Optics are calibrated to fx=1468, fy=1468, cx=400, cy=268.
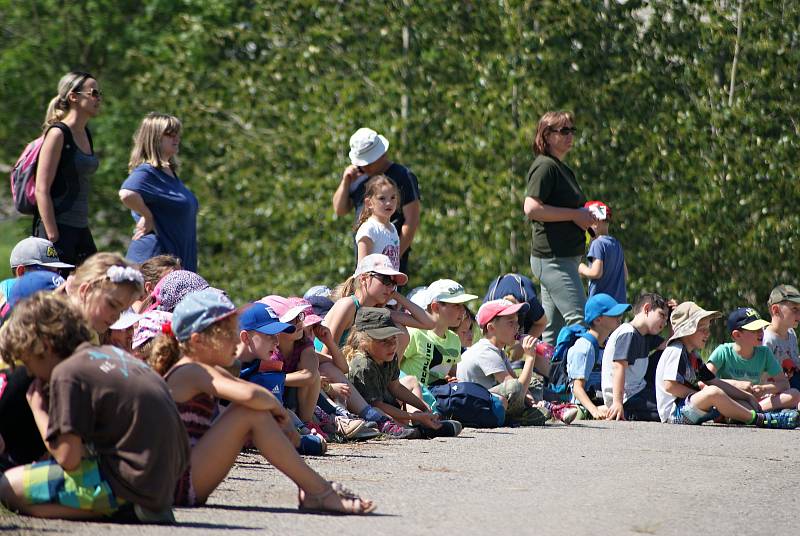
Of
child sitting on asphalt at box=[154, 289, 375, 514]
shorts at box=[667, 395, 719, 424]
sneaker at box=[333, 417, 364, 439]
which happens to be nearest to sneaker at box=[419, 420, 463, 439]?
sneaker at box=[333, 417, 364, 439]

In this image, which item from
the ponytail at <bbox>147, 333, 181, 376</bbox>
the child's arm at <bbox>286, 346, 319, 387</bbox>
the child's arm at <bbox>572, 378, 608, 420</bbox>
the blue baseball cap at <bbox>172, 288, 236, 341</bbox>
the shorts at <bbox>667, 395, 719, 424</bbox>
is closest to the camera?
the blue baseball cap at <bbox>172, 288, 236, 341</bbox>

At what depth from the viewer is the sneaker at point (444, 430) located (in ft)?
31.1

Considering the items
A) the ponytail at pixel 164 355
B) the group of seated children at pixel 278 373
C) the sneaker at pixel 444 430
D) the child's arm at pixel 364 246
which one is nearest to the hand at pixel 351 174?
the group of seated children at pixel 278 373

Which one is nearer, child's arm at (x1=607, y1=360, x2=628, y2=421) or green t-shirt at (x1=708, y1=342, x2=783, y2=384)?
child's arm at (x1=607, y1=360, x2=628, y2=421)

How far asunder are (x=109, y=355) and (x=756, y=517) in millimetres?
3016

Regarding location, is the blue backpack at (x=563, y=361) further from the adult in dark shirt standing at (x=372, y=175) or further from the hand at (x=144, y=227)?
the hand at (x=144, y=227)

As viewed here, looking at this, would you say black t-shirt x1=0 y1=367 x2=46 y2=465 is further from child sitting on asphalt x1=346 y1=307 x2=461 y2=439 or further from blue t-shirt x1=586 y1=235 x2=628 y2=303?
blue t-shirt x1=586 y1=235 x2=628 y2=303

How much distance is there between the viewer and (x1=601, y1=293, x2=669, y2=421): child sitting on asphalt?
1132cm

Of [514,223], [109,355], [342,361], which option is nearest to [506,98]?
[514,223]

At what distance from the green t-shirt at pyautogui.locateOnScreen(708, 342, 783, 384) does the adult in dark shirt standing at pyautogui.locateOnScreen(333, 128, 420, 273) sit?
113 inches

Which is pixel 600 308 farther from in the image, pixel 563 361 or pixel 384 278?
pixel 384 278

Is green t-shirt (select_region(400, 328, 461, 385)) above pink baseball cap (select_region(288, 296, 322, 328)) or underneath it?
underneath

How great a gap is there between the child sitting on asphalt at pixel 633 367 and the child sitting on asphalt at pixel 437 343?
1.22 m

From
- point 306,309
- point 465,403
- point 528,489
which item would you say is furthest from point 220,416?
point 465,403
